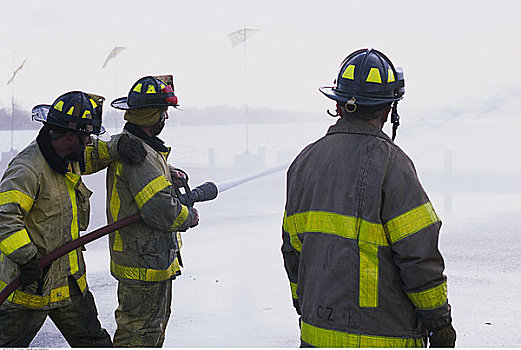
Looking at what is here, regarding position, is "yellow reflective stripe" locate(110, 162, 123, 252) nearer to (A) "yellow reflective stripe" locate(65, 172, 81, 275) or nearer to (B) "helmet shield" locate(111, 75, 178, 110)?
(A) "yellow reflective stripe" locate(65, 172, 81, 275)

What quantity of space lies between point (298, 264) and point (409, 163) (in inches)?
23.2

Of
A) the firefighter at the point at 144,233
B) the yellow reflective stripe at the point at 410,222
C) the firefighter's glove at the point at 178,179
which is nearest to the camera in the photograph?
the yellow reflective stripe at the point at 410,222

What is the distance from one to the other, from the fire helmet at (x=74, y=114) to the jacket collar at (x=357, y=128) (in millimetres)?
1218

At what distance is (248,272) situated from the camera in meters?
5.39

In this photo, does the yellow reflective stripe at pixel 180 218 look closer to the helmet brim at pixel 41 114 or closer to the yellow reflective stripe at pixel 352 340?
the helmet brim at pixel 41 114

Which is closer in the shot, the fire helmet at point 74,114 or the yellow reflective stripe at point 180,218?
the fire helmet at point 74,114

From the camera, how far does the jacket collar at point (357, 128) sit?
198 centimetres

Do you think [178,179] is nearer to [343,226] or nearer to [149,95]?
[149,95]

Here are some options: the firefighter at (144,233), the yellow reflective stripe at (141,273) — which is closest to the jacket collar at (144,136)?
the firefighter at (144,233)

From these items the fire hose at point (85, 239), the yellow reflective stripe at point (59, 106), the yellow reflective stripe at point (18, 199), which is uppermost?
the yellow reflective stripe at point (59, 106)

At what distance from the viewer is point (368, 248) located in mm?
1886

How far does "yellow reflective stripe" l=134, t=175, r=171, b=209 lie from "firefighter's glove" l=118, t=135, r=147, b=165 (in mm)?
115

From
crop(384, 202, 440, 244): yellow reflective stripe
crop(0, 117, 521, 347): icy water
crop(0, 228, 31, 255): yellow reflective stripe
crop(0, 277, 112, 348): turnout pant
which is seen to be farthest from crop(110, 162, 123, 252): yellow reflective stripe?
crop(384, 202, 440, 244): yellow reflective stripe

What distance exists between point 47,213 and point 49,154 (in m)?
0.25
